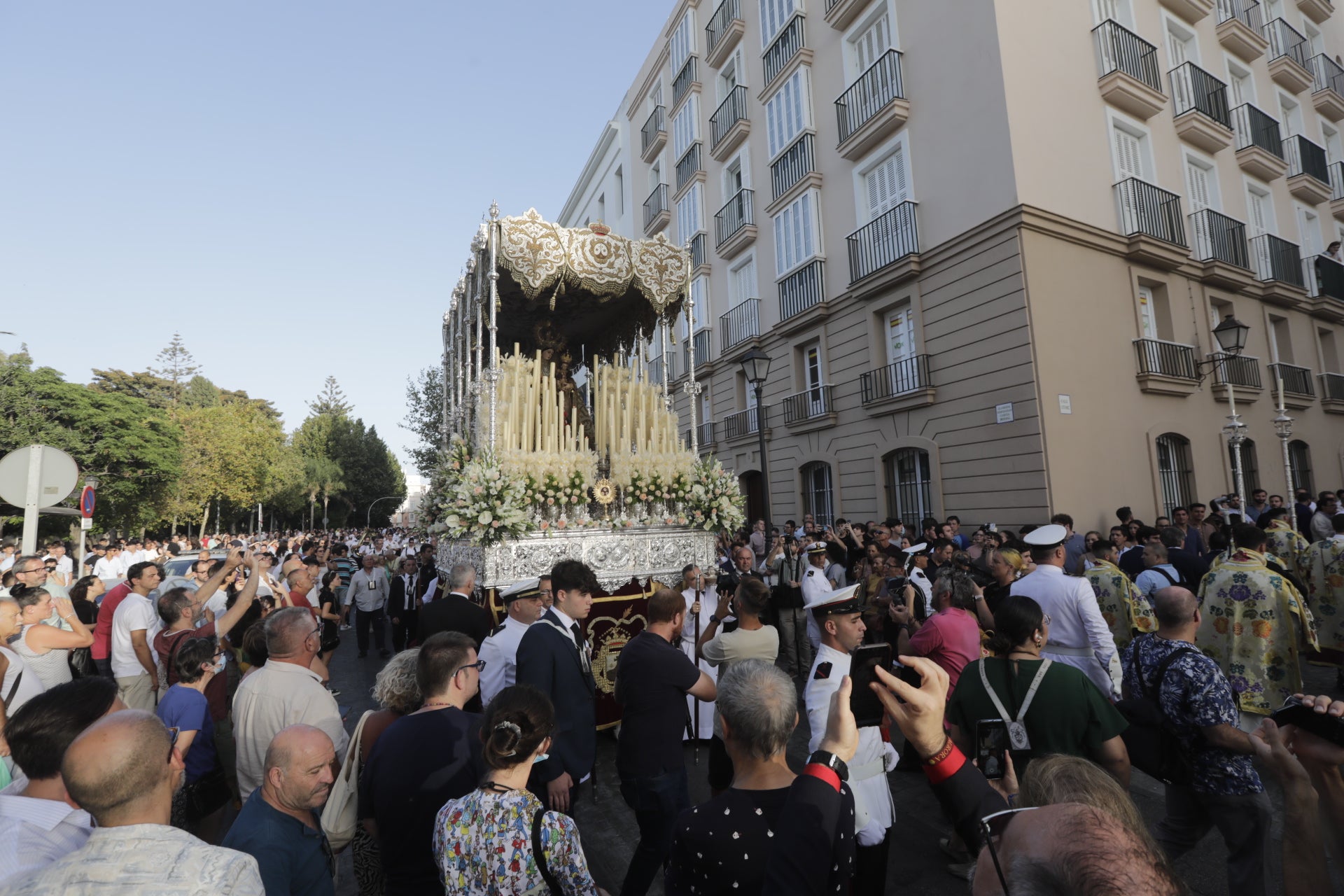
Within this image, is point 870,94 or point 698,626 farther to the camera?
point 870,94

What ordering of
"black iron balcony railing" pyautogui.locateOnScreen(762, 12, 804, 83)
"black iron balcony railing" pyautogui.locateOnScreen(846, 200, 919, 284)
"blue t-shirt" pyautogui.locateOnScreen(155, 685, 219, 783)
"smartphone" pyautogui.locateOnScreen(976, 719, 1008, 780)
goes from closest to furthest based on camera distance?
"smartphone" pyautogui.locateOnScreen(976, 719, 1008, 780) < "blue t-shirt" pyautogui.locateOnScreen(155, 685, 219, 783) < "black iron balcony railing" pyautogui.locateOnScreen(846, 200, 919, 284) < "black iron balcony railing" pyautogui.locateOnScreen(762, 12, 804, 83)

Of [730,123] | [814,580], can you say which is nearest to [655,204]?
[730,123]

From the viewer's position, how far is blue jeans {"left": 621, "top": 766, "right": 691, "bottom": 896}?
3254 mm

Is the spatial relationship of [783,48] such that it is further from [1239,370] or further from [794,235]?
[1239,370]

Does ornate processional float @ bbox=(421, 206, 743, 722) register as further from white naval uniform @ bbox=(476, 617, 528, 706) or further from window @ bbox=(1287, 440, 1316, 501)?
window @ bbox=(1287, 440, 1316, 501)

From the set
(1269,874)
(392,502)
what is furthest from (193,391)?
(1269,874)

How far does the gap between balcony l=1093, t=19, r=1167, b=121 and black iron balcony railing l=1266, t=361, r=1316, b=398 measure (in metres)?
6.82

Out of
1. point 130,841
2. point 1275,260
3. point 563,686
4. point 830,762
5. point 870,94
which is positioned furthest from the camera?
point 1275,260

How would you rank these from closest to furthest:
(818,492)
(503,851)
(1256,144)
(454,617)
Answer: (503,851)
(454,617)
(1256,144)
(818,492)

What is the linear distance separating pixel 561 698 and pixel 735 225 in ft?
56.0

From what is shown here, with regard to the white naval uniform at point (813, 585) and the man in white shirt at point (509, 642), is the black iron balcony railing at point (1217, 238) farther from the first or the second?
the man in white shirt at point (509, 642)

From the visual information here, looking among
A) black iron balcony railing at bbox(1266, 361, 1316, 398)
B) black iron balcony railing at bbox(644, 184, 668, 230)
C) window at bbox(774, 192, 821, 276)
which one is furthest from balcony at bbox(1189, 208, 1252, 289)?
black iron balcony railing at bbox(644, 184, 668, 230)

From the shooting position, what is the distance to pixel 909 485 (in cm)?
1357

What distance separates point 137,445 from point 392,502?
109 feet
